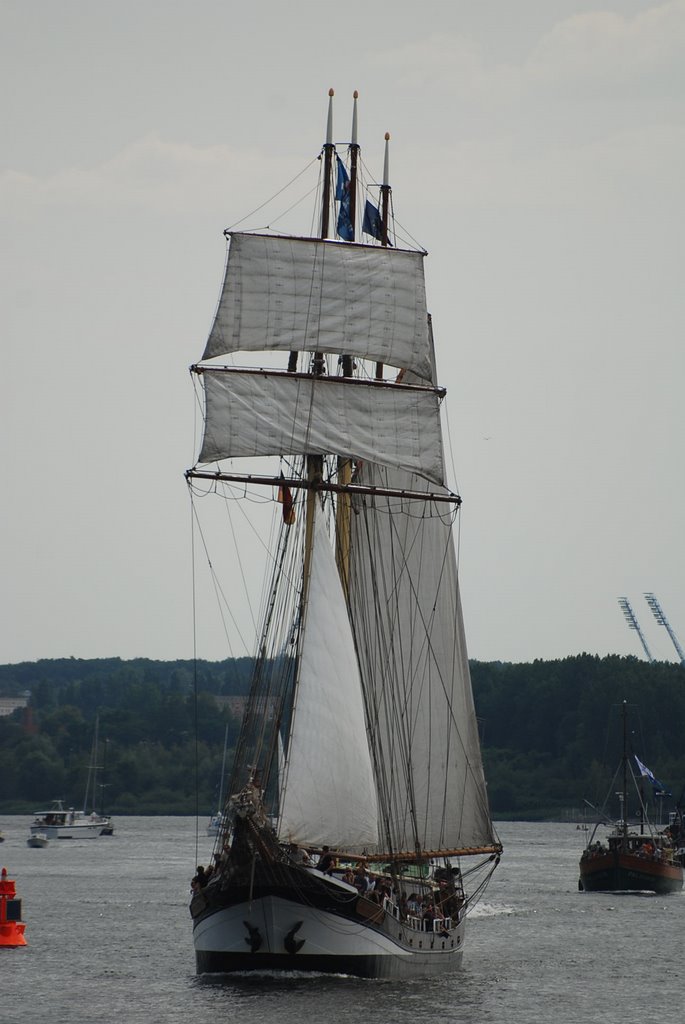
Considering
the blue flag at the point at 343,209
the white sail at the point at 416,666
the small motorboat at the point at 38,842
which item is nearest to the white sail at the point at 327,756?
the white sail at the point at 416,666

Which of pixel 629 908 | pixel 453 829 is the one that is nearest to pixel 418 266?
pixel 453 829

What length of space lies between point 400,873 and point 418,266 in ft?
76.6

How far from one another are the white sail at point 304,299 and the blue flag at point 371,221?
2.34 m

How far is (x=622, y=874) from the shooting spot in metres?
112

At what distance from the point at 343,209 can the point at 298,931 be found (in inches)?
1161

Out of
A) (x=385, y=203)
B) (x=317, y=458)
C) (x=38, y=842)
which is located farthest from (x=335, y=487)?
(x=38, y=842)

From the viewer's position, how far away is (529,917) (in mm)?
94562

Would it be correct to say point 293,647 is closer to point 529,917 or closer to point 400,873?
point 400,873

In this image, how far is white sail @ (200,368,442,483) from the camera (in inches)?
2665

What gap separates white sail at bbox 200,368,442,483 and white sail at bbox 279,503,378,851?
37.8 feet

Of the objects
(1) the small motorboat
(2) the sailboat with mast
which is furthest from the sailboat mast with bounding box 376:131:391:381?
(1) the small motorboat

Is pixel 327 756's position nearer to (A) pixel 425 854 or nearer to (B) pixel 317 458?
(A) pixel 425 854

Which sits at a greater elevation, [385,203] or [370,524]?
[385,203]

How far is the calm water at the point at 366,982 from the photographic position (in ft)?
175
